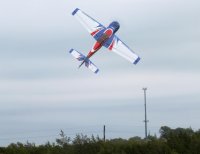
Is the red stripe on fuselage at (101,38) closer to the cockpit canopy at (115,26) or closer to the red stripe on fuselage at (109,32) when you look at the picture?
the red stripe on fuselage at (109,32)

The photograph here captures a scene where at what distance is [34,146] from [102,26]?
10.2 meters

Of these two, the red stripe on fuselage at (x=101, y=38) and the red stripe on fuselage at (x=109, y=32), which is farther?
the red stripe on fuselage at (x=109, y=32)

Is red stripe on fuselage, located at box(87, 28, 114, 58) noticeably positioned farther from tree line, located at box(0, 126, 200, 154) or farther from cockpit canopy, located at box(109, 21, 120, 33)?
tree line, located at box(0, 126, 200, 154)

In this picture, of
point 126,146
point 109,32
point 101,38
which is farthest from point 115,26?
point 126,146

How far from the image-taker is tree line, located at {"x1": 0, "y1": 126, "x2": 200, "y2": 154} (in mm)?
38438

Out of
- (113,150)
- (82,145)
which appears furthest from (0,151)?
(113,150)

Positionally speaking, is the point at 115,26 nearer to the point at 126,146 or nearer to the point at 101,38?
the point at 101,38

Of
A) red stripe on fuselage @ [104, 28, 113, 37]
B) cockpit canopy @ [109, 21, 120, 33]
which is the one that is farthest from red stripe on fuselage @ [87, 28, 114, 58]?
cockpit canopy @ [109, 21, 120, 33]

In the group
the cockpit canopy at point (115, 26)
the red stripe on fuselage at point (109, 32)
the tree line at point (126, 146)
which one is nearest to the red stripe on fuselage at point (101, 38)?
the red stripe on fuselage at point (109, 32)

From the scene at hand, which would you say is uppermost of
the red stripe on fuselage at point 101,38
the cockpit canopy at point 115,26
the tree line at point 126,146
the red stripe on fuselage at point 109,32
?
the cockpit canopy at point 115,26

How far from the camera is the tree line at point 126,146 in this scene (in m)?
38.4

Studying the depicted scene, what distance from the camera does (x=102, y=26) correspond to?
1692 inches

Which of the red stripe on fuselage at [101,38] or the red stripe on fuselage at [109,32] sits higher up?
the red stripe on fuselage at [109,32]

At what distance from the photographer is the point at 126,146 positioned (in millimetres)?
40312
